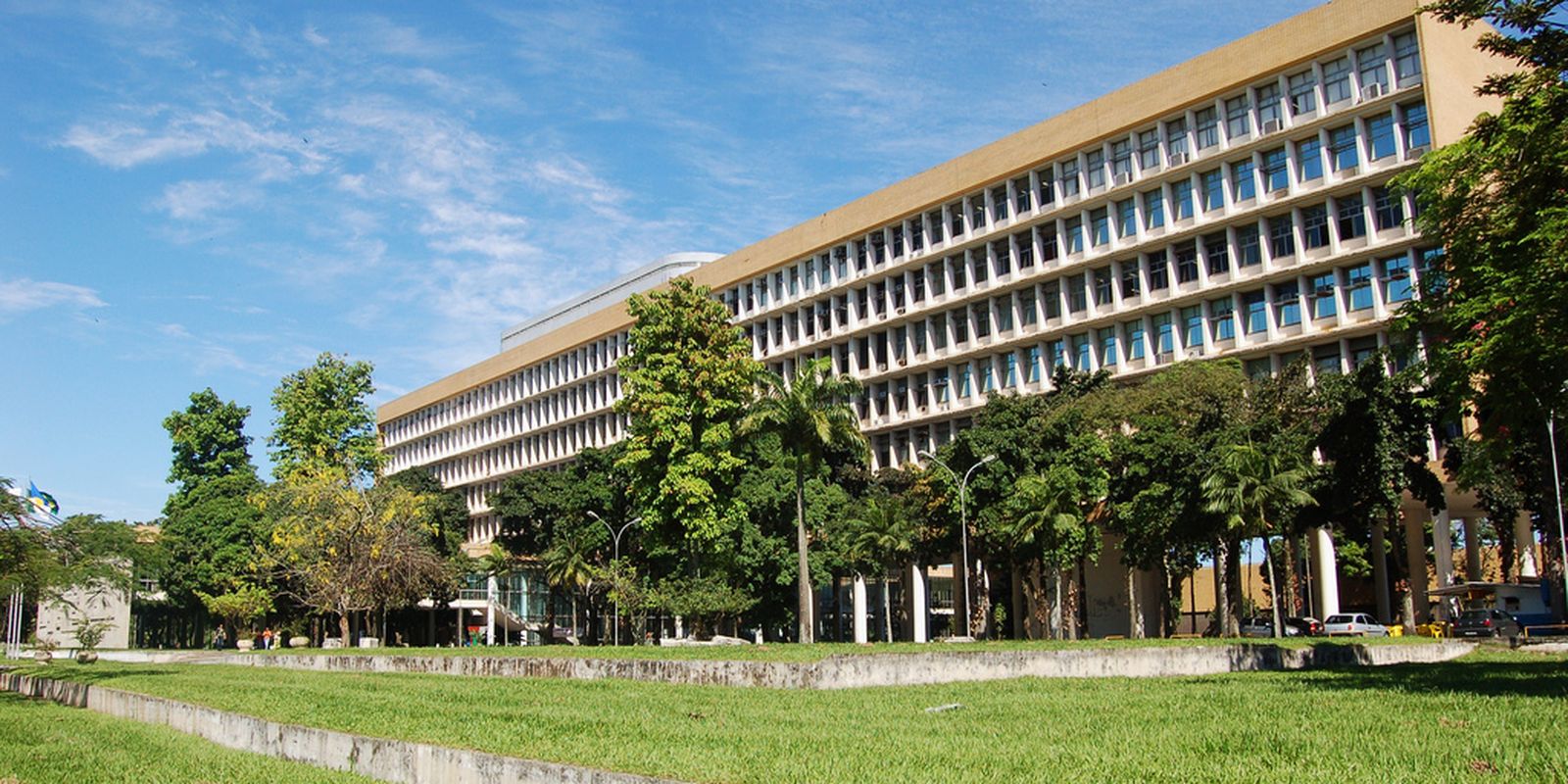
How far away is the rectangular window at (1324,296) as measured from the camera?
157ft

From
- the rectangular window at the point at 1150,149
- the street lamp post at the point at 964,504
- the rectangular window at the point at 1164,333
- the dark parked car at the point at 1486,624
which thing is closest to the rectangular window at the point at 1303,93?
the rectangular window at the point at 1150,149

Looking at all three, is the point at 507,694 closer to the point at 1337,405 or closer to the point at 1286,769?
the point at 1286,769

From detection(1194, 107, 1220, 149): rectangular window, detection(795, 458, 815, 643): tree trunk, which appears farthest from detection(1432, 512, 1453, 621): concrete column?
detection(795, 458, 815, 643): tree trunk

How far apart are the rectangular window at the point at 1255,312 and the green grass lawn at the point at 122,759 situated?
143ft

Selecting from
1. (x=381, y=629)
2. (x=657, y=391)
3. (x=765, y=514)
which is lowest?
(x=381, y=629)

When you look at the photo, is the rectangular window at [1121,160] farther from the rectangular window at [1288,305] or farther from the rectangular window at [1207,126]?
the rectangular window at [1288,305]

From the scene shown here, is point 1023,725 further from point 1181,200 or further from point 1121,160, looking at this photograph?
point 1121,160

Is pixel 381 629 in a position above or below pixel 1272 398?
below

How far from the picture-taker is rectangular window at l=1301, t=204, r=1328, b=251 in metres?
48.4

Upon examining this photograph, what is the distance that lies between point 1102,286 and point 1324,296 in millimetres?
10725

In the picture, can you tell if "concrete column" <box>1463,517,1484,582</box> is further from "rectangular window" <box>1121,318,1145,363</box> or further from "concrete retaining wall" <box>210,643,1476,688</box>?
"concrete retaining wall" <box>210,643,1476,688</box>

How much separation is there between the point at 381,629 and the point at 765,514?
864 inches

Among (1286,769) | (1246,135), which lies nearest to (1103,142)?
(1246,135)

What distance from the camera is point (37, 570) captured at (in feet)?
90.7
